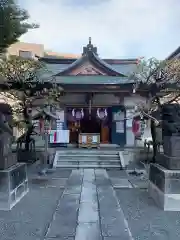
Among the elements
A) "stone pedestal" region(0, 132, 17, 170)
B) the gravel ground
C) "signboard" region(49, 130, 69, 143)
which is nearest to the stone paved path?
the gravel ground

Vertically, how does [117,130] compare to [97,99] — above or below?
below

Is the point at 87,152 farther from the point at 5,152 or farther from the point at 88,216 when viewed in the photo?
the point at 88,216

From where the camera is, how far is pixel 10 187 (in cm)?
564

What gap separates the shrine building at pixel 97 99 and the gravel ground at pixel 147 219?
7.38 m

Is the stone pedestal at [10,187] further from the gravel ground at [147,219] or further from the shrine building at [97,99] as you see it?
the shrine building at [97,99]

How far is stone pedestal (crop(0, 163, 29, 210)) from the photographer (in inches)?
218

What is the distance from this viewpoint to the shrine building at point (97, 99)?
14219 millimetres

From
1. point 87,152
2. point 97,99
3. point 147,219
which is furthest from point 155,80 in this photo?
point 147,219

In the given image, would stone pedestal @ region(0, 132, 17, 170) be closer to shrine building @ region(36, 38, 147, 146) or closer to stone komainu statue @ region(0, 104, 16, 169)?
stone komainu statue @ region(0, 104, 16, 169)

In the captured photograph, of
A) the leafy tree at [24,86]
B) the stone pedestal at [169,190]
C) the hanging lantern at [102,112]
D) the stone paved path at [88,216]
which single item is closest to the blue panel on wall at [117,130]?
the hanging lantern at [102,112]

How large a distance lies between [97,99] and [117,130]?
228 cm

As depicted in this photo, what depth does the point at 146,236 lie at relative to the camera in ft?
13.7

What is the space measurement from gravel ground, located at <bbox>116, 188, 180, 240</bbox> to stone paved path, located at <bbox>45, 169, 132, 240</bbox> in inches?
6.9

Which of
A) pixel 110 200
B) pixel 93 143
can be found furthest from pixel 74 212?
pixel 93 143
